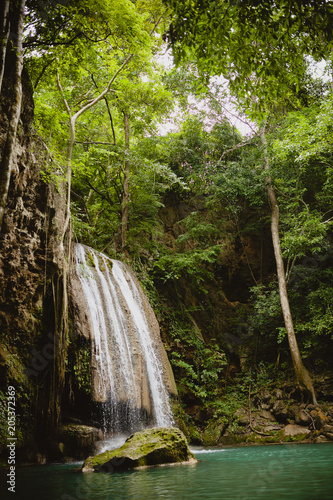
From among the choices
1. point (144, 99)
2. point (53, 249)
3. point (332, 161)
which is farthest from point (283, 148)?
point (53, 249)

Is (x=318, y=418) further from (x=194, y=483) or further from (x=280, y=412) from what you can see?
(x=194, y=483)

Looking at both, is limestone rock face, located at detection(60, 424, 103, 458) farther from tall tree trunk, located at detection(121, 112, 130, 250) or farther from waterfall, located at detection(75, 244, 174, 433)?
tall tree trunk, located at detection(121, 112, 130, 250)

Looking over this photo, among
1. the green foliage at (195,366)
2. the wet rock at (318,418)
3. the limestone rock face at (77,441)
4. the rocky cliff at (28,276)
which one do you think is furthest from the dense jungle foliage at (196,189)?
the limestone rock face at (77,441)

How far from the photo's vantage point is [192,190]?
625 inches

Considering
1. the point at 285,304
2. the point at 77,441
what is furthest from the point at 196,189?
the point at 77,441

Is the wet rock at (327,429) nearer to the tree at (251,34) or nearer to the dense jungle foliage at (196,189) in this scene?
the dense jungle foliage at (196,189)

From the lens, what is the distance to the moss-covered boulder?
18.6ft

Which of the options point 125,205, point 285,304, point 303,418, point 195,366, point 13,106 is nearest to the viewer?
point 13,106

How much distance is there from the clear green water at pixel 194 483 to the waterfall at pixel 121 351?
214 centimetres

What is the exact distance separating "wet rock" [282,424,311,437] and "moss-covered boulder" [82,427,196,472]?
471 cm

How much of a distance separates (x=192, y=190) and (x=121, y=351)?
9115 millimetres

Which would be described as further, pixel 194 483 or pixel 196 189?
pixel 196 189

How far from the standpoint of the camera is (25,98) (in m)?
6.89

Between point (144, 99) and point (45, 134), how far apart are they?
5346 mm
